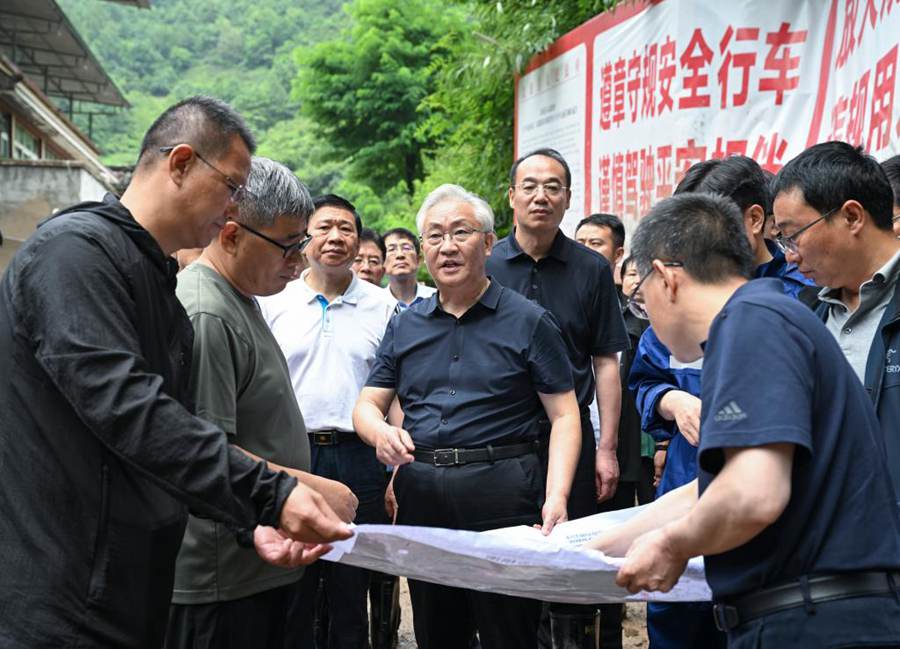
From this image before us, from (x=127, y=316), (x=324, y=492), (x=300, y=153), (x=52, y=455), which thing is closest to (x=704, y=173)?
(x=324, y=492)

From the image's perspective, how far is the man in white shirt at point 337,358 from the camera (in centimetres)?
436

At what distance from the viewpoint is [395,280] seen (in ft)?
23.6

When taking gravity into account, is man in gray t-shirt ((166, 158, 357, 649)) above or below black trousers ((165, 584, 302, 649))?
above

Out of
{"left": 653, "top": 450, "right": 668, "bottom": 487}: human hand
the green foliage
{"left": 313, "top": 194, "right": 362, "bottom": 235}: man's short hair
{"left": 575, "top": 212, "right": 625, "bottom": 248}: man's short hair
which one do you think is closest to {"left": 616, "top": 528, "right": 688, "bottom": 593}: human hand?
{"left": 653, "top": 450, "right": 668, "bottom": 487}: human hand

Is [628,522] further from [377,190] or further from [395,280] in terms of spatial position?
[377,190]

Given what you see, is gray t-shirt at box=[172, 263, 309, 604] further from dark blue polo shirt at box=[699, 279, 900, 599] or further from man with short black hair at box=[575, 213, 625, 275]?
man with short black hair at box=[575, 213, 625, 275]

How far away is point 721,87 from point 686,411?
3308 mm

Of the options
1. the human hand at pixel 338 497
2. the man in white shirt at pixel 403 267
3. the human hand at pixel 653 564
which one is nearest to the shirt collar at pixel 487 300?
the human hand at pixel 338 497

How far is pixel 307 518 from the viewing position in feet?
6.96

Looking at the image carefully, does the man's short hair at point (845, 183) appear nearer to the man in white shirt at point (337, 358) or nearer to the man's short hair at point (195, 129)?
the man's short hair at point (195, 129)

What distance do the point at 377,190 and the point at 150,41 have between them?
61569 mm

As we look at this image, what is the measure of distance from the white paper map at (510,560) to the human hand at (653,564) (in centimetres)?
27

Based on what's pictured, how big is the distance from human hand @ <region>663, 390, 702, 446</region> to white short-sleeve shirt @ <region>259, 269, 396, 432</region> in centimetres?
163

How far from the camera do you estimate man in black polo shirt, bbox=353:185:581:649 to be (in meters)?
3.45
